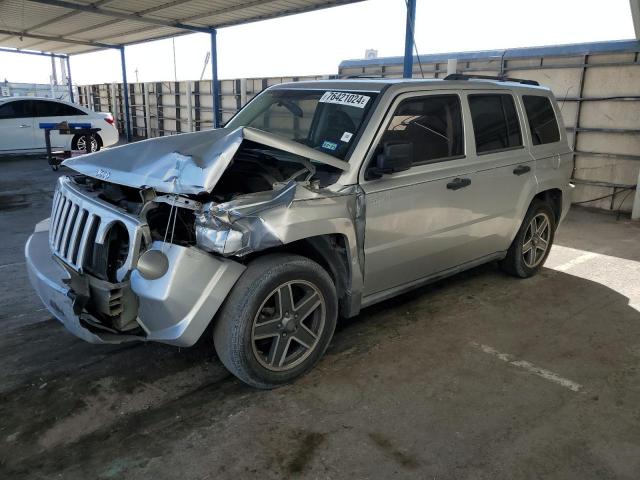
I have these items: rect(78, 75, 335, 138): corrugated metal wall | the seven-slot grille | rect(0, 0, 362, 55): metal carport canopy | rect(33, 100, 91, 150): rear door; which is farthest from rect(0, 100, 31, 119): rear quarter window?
the seven-slot grille

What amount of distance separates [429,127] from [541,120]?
1735 millimetres

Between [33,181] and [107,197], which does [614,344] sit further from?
[33,181]

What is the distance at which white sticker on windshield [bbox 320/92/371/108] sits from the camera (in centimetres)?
373

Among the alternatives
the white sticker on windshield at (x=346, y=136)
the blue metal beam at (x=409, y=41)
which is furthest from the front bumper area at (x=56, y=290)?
the blue metal beam at (x=409, y=41)

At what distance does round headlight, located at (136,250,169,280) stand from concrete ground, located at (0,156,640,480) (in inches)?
32.6

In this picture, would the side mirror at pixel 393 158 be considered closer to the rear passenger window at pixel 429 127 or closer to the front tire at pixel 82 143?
the rear passenger window at pixel 429 127

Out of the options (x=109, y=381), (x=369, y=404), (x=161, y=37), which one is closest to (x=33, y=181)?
(x=161, y=37)

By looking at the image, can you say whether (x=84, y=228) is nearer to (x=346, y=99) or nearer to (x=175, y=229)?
(x=175, y=229)

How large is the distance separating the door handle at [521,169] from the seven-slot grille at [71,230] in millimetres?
3460

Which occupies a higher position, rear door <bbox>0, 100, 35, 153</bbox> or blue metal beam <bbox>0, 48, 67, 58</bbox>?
blue metal beam <bbox>0, 48, 67, 58</bbox>

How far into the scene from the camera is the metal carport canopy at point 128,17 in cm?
1153

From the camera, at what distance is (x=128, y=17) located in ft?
42.4

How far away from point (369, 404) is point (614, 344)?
2110mm

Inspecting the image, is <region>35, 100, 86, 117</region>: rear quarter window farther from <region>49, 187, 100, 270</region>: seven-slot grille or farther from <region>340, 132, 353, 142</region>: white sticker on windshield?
<region>340, 132, 353, 142</region>: white sticker on windshield
